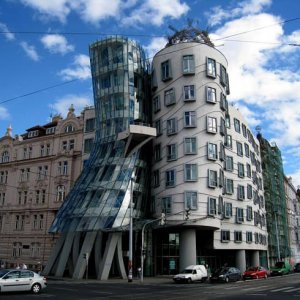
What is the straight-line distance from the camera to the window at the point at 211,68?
167 ft

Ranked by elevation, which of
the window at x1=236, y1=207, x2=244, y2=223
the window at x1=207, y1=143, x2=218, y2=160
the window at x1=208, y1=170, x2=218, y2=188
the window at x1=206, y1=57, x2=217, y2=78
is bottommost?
the window at x1=236, y1=207, x2=244, y2=223

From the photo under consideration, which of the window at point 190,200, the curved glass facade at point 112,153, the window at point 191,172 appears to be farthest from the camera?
the window at point 191,172

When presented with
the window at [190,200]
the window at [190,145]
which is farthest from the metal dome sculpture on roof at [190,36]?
the window at [190,200]

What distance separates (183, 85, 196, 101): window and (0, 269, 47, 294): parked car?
30.2 m

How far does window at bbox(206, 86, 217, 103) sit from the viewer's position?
50.1 m

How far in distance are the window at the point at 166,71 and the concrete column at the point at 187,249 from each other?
1902 centimetres

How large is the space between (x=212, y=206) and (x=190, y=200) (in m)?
2.84

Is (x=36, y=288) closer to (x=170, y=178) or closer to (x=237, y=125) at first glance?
(x=170, y=178)

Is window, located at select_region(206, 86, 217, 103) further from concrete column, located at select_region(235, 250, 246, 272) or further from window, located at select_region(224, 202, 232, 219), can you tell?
concrete column, located at select_region(235, 250, 246, 272)

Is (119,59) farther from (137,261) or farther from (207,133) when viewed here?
(137,261)

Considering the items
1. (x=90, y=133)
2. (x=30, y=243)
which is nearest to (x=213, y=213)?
(x=90, y=133)

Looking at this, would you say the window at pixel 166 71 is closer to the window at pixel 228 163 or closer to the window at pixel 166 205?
the window at pixel 228 163

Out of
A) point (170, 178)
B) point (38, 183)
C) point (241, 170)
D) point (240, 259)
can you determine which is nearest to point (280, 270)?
point (240, 259)

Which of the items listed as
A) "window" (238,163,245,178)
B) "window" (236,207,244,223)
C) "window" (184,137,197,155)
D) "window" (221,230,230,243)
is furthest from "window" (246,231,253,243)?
"window" (184,137,197,155)
